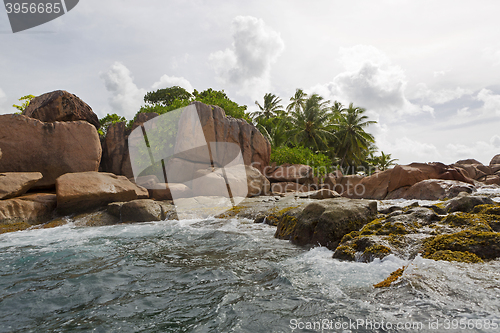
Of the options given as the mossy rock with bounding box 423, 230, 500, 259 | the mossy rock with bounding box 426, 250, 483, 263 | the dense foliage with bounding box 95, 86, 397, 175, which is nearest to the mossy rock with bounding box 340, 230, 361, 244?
the mossy rock with bounding box 423, 230, 500, 259

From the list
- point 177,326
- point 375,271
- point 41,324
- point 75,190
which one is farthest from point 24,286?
point 75,190

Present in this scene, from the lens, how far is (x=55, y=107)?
1374 centimetres

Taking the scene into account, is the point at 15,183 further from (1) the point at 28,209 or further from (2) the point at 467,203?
(2) the point at 467,203

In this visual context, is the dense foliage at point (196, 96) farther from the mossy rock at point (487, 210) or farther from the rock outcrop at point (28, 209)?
the mossy rock at point (487, 210)

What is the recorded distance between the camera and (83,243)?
→ 6340 mm

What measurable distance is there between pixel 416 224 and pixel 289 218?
2.60 meters

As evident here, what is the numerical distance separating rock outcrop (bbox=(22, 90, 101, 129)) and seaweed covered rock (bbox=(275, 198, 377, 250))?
1292 centimetres

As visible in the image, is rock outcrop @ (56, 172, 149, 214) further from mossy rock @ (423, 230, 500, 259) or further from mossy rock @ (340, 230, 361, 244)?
mossy rock @ (423, 230, 500, 259)

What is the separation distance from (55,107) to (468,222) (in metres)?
16.4

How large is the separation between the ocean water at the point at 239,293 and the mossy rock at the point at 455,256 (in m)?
0.16

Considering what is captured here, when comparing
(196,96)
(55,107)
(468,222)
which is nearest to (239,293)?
(468,222)

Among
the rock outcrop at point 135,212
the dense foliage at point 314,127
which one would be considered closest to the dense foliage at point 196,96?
the dense foliage at point 314,127

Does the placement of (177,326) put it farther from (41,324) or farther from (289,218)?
(289,218)

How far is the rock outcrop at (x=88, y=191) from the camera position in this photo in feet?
Result: 31.0
